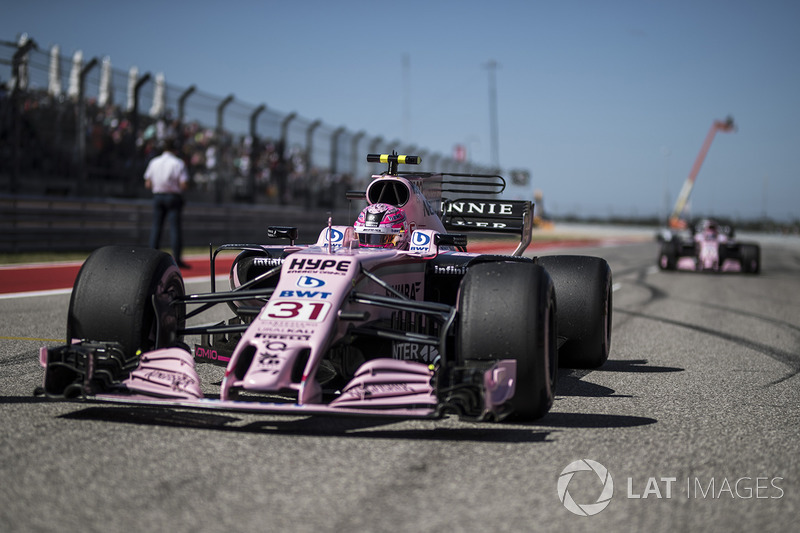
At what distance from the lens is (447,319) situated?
4375 mm

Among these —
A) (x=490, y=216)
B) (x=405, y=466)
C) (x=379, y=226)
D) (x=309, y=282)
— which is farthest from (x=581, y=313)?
(x=405, y=466)

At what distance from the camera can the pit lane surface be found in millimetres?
2932

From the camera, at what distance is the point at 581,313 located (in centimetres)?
609

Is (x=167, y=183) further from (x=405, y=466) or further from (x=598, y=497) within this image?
(x=598, y=497)

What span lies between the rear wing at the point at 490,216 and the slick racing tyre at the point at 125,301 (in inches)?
137

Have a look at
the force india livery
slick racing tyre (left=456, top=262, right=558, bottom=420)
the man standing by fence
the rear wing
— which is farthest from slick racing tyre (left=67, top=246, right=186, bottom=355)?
the man standing by fence

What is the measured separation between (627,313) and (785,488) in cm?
737

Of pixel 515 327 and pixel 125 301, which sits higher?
pixel 125 301

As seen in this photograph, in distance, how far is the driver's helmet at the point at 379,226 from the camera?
6.05 meters

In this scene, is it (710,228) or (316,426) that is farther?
(710,228)

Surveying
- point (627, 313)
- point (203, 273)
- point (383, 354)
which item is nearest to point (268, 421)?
point (383, 354)

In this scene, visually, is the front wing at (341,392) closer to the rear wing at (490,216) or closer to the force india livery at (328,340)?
the force india livery at (328,340)

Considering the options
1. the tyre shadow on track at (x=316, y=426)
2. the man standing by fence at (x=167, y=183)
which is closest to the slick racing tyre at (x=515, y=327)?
the tyre shadow on track at (x=316, y=426)

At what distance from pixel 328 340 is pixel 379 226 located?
6.47ft
